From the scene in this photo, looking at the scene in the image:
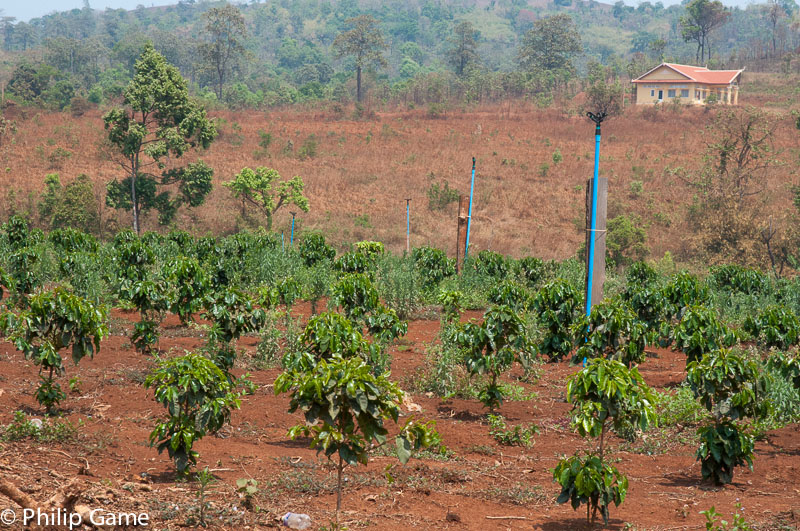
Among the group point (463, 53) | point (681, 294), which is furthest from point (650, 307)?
point (463, 53)

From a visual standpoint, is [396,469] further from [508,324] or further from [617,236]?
[617,236]

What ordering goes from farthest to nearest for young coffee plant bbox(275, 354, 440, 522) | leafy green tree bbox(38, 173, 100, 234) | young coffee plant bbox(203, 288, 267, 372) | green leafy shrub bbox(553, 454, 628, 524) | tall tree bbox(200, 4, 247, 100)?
tall tree bbox(200, 4, 247, 100)
leafy green tree bbox(38, 173, 100, 234)
young coffee plant bbox(203, 288, 267, 372)
green leafy shrub bbox(553, 454, 628, 524)
young coffee plant bbox(275, 354, 440, 522)

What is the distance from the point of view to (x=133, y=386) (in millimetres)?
8695

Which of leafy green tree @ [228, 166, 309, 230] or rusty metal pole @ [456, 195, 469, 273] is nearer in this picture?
rusty metal pole @ [456, 195, 469, 273]

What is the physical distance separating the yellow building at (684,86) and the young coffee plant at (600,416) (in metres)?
46.1

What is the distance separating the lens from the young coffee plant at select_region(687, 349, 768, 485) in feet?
19.1

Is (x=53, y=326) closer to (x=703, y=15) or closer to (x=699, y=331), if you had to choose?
(x=699, y=331)

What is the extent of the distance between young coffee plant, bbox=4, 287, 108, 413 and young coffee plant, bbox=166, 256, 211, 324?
10.2 feet

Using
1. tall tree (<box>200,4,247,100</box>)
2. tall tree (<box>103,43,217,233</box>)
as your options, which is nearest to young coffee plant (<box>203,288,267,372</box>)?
tall tree (<box>103,43,217,233</box>)

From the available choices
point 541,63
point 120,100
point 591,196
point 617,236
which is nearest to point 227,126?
point 120,100

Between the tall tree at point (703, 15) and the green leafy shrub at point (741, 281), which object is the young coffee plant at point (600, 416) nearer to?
the green leafy shrub at point (741, 281)

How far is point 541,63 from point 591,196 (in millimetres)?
50488

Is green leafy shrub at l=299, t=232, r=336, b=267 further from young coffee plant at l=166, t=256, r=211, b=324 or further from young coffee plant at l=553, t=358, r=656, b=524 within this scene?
young coffee plant at l=553, t=358, r=656, b=524

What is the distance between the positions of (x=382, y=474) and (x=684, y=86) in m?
47.5
